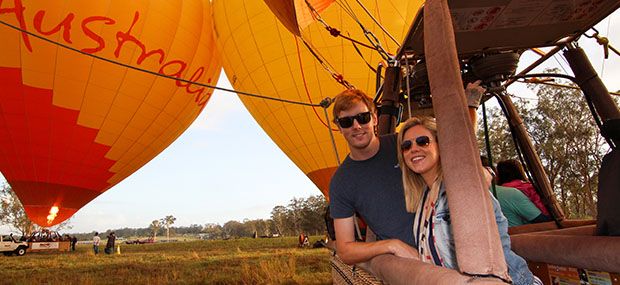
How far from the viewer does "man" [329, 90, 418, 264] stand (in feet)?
6.50

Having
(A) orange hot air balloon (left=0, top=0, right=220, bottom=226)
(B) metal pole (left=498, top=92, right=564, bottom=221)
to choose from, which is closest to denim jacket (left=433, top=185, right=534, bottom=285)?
(B) metal pole (left=498, top=92, right=564, bottom=221)

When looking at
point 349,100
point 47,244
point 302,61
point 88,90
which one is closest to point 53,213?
point 88,90

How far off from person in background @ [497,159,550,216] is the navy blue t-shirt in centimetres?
167

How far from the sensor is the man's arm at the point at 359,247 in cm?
157

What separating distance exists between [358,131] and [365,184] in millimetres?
279

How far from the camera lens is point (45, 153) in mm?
10531

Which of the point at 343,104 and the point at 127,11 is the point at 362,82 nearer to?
the point at 127,11

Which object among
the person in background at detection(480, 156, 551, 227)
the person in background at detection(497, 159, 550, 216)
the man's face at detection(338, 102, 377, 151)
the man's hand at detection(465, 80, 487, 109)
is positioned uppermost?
the man's hand at detection(465, 80, 487, 109)

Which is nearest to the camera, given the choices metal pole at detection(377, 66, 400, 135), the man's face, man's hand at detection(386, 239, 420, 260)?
man's hand at detection(386, 239, 420, 260)

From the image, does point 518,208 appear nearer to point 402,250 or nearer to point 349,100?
point 349,100

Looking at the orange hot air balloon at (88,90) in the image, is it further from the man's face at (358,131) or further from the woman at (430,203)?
the woman at (430,203)

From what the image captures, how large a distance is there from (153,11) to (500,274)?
35.0 ft

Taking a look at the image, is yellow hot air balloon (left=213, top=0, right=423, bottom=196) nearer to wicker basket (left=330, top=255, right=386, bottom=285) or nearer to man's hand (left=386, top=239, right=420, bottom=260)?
wicker basket (left=330, top=255, right=386, bottom=285)

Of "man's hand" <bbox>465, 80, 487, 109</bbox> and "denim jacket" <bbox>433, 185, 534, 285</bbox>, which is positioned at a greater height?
"man's hand" <bbox>465, 80, 487, 109</bbox>
